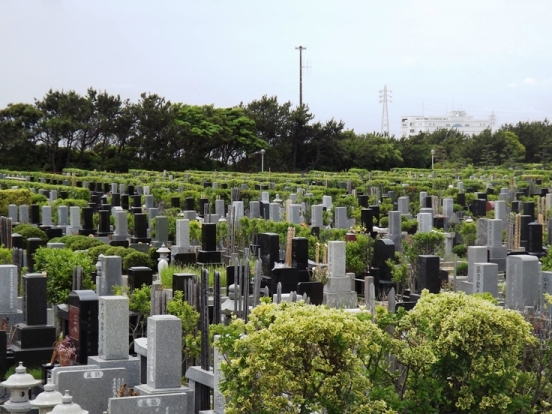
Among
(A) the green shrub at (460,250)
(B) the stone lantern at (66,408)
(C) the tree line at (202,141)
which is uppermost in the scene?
(C) the tree line at (202,141)

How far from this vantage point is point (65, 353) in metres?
11.4

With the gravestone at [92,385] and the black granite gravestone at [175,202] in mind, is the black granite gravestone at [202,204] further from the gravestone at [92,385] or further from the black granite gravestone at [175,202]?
the gravestone at [92,385]

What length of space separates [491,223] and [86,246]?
30.6ft

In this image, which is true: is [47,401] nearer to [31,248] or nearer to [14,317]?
[14,317]

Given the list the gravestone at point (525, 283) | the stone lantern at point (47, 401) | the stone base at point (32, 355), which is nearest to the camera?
the stone lantern at point (47, 401)

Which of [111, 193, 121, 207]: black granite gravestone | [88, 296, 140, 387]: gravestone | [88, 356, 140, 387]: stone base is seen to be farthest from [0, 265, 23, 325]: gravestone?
[111, 193, 121, 207]: black granite gravestone

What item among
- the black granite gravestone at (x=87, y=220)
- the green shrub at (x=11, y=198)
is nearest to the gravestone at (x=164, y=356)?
the black granite gravestone at (x=87, y=220)

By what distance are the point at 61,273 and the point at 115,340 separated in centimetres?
550

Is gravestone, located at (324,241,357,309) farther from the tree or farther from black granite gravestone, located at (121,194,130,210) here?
the tree

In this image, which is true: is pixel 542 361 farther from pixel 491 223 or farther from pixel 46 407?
pixel 491 223

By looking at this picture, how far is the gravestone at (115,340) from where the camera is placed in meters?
10.6

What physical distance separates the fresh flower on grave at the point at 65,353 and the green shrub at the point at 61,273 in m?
3.62

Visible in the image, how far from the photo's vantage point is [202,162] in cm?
6619

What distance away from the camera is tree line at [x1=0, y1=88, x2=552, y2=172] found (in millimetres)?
60781
